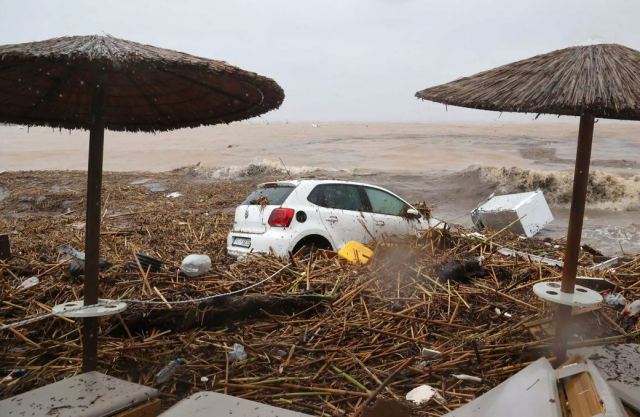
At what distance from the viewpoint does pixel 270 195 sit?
9.23 m

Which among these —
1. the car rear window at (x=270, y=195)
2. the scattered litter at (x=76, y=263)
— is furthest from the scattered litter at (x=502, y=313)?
the scattered litter at (x=76, y=263)

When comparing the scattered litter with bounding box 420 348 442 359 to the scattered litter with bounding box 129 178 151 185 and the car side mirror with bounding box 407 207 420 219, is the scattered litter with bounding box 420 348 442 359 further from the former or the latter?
the scattered litter with bounding box 129 178 151 185

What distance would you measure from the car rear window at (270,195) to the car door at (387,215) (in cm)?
163

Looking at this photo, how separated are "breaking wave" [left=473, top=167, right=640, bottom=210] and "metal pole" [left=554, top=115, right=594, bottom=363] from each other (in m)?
17.9

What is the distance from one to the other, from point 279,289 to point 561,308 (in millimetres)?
3159

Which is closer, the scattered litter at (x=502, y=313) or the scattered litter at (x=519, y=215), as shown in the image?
the scattered litter at (x=502, y=313)

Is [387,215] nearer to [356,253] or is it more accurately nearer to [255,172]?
[356,253]

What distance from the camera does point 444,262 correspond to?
23.2 ft

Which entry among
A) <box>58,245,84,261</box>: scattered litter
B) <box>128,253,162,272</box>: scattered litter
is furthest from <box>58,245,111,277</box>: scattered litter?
<box>128,253,162,272</box>: scattered litter

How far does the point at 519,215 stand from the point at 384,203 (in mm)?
4508

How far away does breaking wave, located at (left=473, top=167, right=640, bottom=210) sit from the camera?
20688 mm

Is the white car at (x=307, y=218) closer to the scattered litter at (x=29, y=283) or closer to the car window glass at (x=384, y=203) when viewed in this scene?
the car window glass at (x=384, y=203)

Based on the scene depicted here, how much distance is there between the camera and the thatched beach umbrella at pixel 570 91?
12.5 ft

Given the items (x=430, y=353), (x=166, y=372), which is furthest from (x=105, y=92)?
(x=430, y=353)
